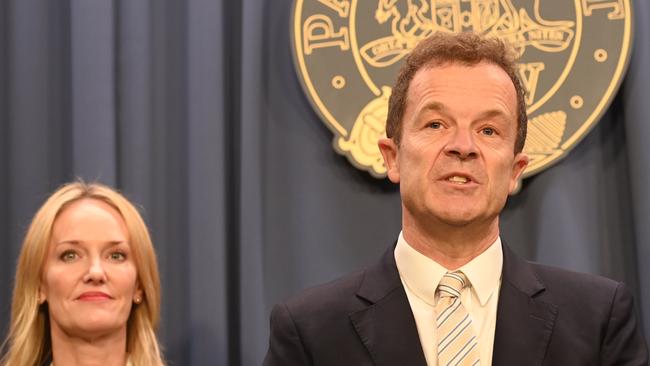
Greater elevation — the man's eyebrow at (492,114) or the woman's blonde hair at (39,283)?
the man's eyebrow at (492,114)

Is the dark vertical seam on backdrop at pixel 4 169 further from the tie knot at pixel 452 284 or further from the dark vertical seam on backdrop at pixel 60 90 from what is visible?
the tie knot at pixel 452 284

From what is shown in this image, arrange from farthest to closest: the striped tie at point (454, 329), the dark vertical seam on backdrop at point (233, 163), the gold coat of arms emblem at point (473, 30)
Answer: the dark vertical seam on backdrop at point (233, 163) → the gold coat of arms emblem at point (473, 30) → the striped tie at point (454, 329)

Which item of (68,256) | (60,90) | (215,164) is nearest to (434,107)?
(215,164)

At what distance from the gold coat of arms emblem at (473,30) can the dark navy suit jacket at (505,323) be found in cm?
41

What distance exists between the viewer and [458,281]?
144cm

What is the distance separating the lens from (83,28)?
1.97 m

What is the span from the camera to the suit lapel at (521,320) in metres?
1.38

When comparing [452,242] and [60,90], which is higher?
[60,90]

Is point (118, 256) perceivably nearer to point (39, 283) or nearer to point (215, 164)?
point (39, 283)

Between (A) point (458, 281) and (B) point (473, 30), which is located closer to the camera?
(A) point (458, 281)

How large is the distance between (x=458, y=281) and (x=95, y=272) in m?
0.65

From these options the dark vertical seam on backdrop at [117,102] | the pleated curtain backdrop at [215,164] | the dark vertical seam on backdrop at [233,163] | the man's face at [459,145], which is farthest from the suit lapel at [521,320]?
the dark vertical seam on backdrop at [117,102]

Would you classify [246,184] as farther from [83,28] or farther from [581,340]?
[581,340]

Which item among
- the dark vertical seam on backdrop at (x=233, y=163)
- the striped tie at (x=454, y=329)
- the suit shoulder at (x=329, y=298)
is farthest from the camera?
the dark vertical seam on backdrop at (x=233, y=163)
